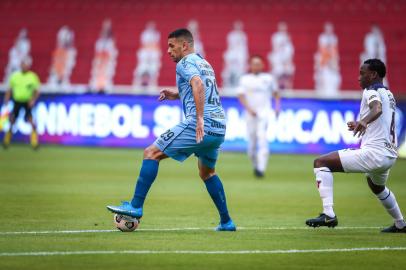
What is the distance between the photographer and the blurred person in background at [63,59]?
36.7m

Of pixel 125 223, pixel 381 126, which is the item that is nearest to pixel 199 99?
pixel 125 223

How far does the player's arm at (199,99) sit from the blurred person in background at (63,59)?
26.6 m

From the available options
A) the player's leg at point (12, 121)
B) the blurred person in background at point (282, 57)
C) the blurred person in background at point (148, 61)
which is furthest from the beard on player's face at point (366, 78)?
the blurred person in background at point (148, 61)

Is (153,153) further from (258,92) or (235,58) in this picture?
(235,58)

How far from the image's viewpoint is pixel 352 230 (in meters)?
11.1

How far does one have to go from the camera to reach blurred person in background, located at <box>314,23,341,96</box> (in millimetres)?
35062

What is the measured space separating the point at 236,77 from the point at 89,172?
52.0 feet

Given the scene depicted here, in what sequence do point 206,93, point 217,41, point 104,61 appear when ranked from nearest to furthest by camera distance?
point 206,93, point 217,41, point 104,61

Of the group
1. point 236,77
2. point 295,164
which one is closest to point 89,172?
point 295,164

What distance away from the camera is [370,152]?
10.4 metres

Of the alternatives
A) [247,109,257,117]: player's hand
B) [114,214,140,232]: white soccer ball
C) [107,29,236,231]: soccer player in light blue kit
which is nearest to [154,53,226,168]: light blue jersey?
[107,29,236,231]: soccer player in light blue kit

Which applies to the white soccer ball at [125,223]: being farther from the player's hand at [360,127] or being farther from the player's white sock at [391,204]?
the player's white sock at [391,204]

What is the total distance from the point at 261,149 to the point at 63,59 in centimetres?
1875

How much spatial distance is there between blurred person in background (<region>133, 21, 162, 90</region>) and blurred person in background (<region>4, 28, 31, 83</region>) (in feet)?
15.0
